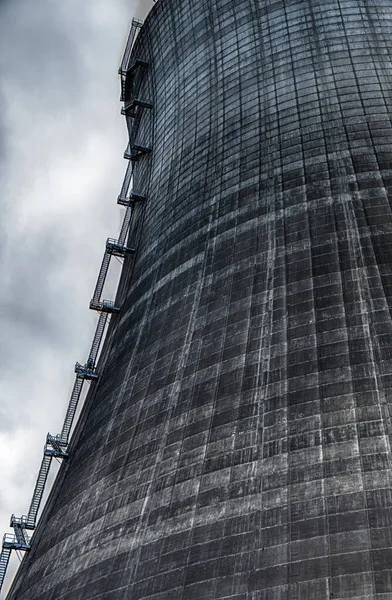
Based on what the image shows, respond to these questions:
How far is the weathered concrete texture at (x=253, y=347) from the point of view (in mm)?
11352

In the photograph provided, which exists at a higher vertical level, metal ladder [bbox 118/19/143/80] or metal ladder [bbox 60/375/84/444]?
metal ladder [bbox 118/19/143/80]

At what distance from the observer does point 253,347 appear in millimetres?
14594

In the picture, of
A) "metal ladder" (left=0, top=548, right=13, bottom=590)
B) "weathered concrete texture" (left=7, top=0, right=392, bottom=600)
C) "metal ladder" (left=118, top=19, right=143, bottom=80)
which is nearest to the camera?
"weathered concrete texture" (left=7, top=0, right=392, bottom=600)

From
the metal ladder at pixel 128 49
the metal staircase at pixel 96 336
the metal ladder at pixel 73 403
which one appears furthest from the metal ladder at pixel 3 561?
the metal ladder at pixel 128 49

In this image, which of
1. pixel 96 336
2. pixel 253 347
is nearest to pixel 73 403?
pixel 96 336

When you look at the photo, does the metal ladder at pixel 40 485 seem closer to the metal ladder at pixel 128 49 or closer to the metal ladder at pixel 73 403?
the metal ladder at pixel 73 403

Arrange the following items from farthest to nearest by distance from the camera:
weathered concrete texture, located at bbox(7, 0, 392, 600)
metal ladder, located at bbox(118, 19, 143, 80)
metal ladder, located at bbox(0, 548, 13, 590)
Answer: metal ladder, located at bbox(118, 19, 143, 80), metal ladder, located at bbox(0, 548, 13, 590), weathered concrete texture, located at bbox(7, 0, 392, 600)

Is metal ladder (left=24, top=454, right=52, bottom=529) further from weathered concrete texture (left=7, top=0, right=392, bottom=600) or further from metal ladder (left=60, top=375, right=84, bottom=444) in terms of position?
weathered concrete texture (left=7, top=0, right=392, bottom=600)

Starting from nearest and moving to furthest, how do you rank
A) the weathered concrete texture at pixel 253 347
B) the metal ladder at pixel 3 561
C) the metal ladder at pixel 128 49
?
1. the weathered concrete texture at pixel 253 347
2. the metal ladder at pixel 3 561
3. the metal ladder at pixel 128 49

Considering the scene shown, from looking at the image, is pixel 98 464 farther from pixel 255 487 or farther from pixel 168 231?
pixel 168 231

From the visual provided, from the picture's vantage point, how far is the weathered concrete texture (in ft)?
37.2

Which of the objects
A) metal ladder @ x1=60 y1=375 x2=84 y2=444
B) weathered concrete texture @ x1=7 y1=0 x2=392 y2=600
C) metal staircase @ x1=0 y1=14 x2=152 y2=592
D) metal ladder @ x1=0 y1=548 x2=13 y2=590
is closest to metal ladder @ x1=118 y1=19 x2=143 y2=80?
metal staircase @ x1=0 y1=14 x2=152 y2=592

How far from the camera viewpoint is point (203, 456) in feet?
43.5

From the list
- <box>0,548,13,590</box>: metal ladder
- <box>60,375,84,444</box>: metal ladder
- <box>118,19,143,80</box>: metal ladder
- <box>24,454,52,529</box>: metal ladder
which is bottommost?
<box>0,548,13,590</box>: metal ladder
